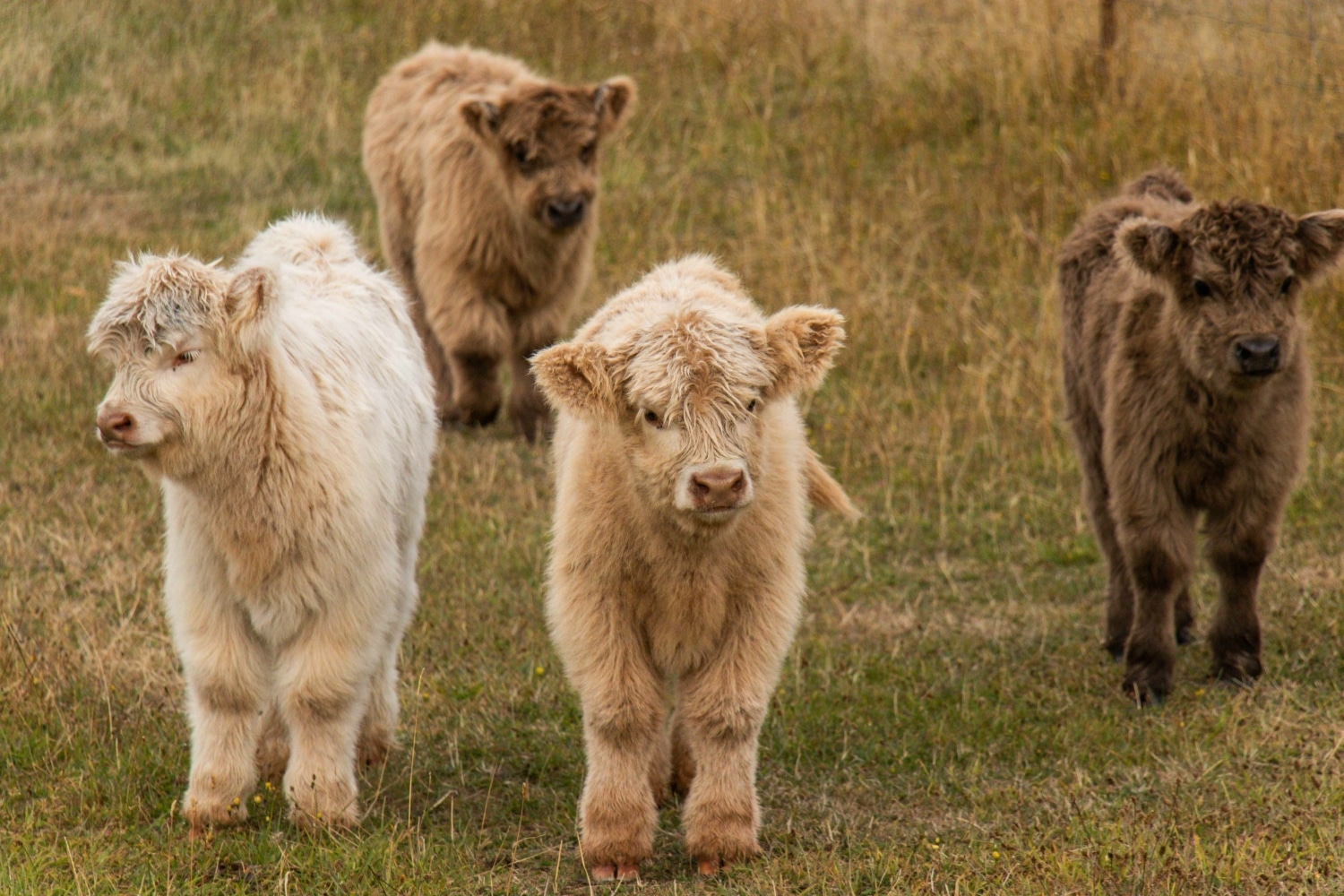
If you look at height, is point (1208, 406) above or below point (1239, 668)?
above

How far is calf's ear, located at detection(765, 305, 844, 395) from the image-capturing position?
523 centimetres

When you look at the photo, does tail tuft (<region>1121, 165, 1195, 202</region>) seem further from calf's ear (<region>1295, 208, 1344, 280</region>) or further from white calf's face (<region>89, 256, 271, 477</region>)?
white calf's face (<region>89, 256, 271, 477</region>)

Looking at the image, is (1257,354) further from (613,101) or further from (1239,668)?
(613,101)

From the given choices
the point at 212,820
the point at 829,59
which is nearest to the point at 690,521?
the point at 212,820

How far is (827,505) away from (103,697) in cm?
293

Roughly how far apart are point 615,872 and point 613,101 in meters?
6.65

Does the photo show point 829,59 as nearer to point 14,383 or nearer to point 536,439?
point 536,439

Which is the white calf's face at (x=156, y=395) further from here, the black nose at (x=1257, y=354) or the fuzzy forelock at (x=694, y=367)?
the black nose at (x=1257, y=354)

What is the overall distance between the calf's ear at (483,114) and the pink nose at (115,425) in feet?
18.7

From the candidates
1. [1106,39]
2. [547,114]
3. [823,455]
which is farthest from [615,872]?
[1106,39]

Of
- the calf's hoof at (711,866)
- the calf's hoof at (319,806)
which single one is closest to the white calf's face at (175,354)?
the calf's hoof at (319,806)

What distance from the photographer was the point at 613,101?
11.0 m

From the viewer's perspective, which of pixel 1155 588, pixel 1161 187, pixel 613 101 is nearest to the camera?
pixel 1155 588

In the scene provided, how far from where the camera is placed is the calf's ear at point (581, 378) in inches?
203
